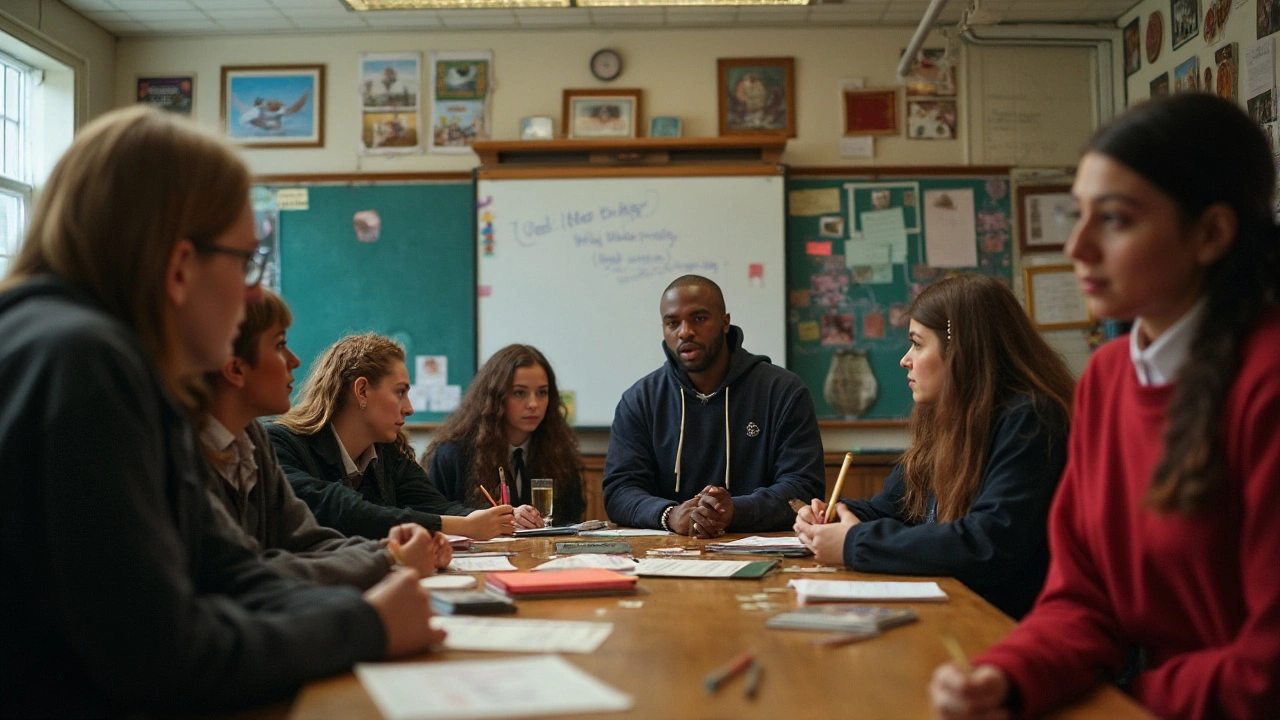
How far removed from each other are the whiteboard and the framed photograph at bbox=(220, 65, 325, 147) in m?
0.95

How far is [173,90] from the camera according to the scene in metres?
5.20

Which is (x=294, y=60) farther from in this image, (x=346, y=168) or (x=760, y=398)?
(x=760, y=398)

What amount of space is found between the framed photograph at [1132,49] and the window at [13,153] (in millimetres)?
5055

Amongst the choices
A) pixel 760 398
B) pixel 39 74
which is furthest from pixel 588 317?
pixel 39 74

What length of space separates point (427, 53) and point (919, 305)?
358 cm

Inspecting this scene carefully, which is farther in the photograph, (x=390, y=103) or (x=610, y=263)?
(x=390, y=103)

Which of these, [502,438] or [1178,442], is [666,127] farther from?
[1178,442]

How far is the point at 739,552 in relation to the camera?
89.7 inches

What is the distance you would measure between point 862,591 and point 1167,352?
0.64 m

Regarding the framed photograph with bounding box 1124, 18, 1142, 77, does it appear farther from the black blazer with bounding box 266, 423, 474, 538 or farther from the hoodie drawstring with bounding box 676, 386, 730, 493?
the black blazer with bounding box 266, 423, 474, 538

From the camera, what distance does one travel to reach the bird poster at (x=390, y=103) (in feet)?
16.8

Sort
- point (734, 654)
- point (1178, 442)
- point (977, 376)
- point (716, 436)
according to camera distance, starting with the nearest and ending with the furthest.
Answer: point (1178, 442) → point (734, 654) → point (977, 376) → point (716, 436)

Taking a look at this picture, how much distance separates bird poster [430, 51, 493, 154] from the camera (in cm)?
508

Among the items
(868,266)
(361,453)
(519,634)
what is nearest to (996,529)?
(519,634)
